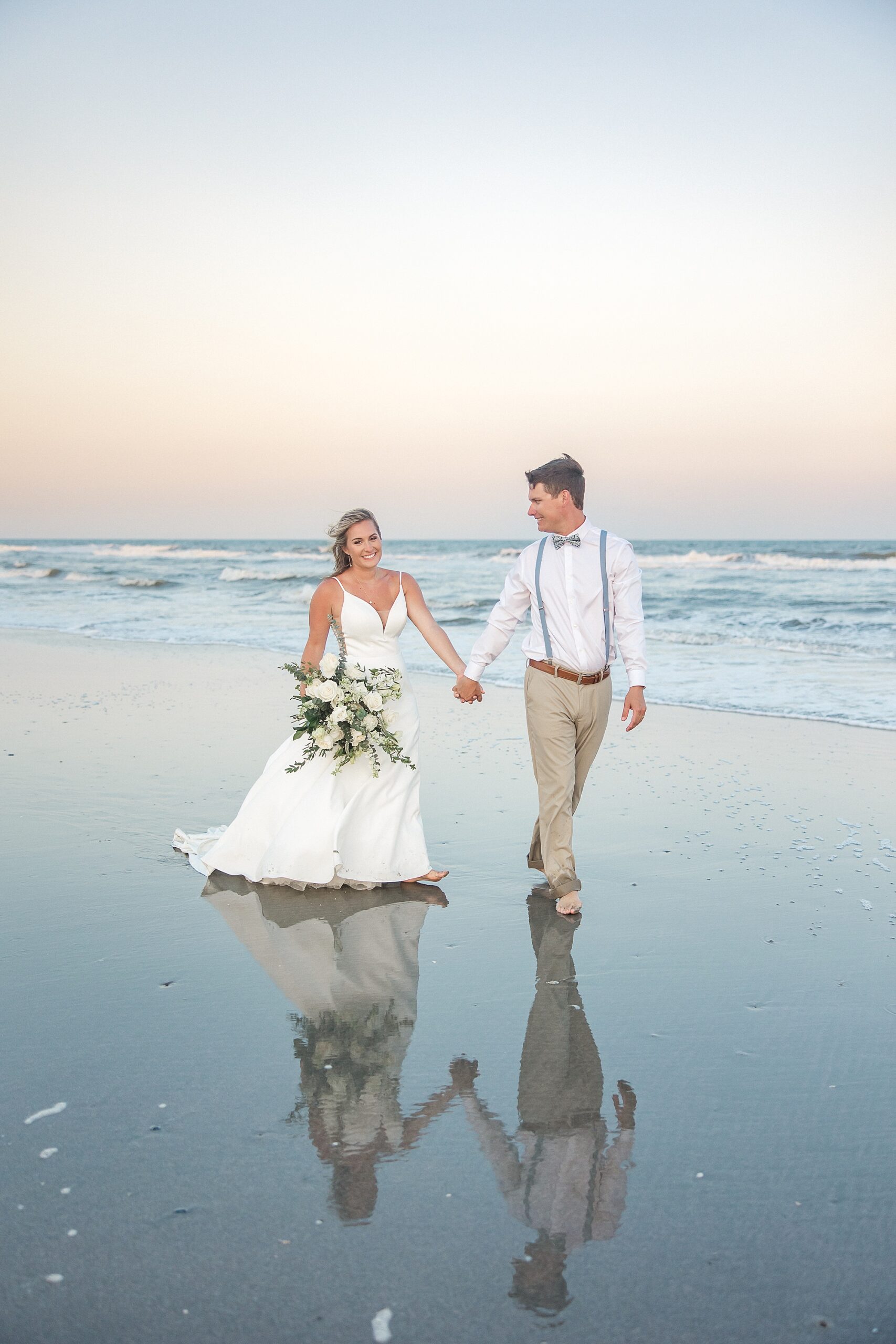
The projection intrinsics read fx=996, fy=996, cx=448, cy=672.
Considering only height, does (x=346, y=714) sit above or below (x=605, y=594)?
below

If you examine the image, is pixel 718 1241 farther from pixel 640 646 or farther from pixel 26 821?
pixel 26 821

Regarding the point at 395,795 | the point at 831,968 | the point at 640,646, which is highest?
the point at 640,646

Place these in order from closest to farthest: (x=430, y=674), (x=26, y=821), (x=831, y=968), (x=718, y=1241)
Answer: (x=718, y=1241), (x=831, y=968), (x=26, y=821), (x=430, y=674)

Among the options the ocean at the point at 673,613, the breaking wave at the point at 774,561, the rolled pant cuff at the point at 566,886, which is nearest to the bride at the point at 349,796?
the rolled pant cuff at the point at 566,886

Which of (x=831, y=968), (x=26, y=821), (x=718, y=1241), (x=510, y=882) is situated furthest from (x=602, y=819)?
(x=718, y=1241)

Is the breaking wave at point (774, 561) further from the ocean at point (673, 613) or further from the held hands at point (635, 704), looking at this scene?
the held hands at point (635, 704)

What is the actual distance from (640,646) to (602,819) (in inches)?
66.1

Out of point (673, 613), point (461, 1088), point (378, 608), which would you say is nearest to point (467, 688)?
point (378, 608)

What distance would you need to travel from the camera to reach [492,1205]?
2432mm

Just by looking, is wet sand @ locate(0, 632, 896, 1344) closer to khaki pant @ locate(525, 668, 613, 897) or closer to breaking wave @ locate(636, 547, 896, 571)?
khaki pant @ locate(525, 668, 613, 897)

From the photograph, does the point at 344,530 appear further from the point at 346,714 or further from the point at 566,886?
the point at 566,886

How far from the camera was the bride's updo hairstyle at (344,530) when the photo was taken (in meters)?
5.08

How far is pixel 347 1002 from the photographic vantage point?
3609mm

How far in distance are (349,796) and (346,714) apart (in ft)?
1.55
